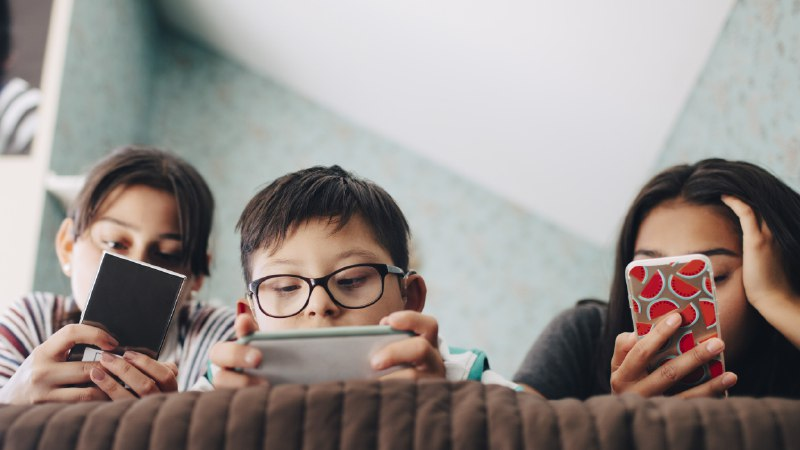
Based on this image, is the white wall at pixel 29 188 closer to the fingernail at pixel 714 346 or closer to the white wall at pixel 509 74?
the white wall at pixel 509 74

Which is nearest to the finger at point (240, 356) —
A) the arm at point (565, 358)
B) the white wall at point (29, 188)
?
the arm at point (565, 358)

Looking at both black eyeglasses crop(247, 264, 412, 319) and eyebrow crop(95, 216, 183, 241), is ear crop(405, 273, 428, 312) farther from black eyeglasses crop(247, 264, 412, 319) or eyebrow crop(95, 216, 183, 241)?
eyebrow crop(95, 216, 183, 241)

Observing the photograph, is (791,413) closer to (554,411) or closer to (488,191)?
(554,411)

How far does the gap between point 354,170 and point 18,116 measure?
5.09 ft

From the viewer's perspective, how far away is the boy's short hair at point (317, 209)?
0.92 m

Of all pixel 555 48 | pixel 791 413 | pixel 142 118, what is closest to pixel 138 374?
pixel 791 413

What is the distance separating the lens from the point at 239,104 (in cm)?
365

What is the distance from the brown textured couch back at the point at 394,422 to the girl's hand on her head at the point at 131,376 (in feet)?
0.65

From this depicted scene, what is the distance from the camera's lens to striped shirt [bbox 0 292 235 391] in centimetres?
108

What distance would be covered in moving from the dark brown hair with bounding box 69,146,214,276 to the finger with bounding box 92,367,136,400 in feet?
1.49

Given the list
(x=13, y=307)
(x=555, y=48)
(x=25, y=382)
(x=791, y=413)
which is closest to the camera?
(x=791, y=413)

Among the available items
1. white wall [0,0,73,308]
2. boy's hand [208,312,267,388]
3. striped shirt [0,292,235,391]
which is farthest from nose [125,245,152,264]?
white wall [0,0,73,308]

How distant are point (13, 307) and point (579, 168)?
208cm

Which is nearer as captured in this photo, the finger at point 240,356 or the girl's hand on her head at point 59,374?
the finger at point 240,356
